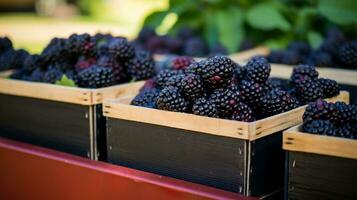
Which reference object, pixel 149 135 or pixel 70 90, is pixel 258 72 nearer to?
pixel 149 135

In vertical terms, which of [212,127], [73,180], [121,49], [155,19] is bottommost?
[73,180]

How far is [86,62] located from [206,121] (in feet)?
2.71

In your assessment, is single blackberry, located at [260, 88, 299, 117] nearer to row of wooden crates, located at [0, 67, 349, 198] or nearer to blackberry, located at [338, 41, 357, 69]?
row of wooden crates, located at [0, 67, 349, 198]

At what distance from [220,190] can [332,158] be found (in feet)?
1.09

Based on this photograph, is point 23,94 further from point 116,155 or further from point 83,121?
point 116,155

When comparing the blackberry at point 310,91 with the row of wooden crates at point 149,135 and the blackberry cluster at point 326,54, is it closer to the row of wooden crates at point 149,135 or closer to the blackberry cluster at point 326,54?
the row of wooden crates at point 149,135

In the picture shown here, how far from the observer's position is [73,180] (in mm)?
1893

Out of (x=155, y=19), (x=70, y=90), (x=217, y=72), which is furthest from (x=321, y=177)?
(x=155, y=19)

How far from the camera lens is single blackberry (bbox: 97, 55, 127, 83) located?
227 cm

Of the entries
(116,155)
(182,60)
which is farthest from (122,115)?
(182,60)

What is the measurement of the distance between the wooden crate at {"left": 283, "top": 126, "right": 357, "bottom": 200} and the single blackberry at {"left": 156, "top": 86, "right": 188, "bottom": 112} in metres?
0.35

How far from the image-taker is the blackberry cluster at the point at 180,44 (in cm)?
321

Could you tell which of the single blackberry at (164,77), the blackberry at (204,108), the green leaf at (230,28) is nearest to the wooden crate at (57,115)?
the single blackberry at (164,77)

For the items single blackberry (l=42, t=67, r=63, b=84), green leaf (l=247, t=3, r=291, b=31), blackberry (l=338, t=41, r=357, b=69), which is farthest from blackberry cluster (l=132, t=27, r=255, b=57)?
single blackberry (l=42, t=67, r=63, b=84)
